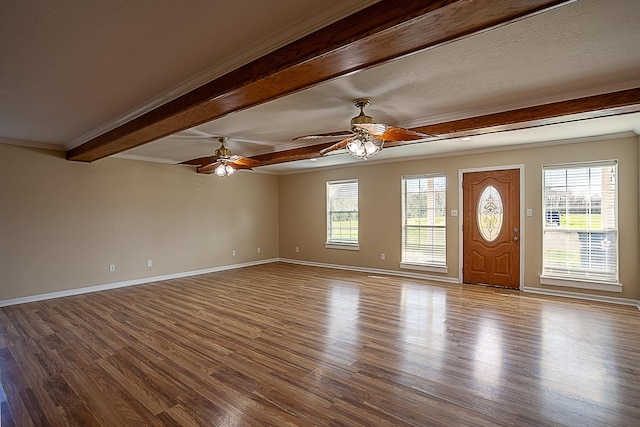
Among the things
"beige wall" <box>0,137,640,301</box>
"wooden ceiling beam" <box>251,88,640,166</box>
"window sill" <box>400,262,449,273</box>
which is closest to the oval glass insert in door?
"beige wall" <box>0,137,640,301</box>

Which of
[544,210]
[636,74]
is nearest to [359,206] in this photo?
[544,210]

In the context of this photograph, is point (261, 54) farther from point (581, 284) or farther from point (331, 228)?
point (331, 228)

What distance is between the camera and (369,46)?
1866 mm

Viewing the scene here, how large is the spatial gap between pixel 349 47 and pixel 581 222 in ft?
17.1

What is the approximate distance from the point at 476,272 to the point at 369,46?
5309 millimetres

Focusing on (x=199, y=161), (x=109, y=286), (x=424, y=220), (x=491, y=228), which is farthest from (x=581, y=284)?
(x=109, y=286)

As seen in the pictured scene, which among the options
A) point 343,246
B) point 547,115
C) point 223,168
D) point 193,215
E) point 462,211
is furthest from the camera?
point 343,246

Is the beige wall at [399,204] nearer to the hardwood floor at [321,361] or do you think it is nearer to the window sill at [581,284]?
the window sill at [581,284]

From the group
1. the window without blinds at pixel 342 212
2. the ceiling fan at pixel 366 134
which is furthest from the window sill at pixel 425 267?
the ceiling fan at pixel 366 134

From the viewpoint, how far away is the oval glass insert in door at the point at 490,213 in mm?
5797

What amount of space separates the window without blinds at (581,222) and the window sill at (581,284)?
0.06 metres

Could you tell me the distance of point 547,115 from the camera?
3.30 metres

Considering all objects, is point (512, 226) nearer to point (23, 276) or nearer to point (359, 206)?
point (359, 206)

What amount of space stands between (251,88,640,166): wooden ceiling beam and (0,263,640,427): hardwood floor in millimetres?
2336
